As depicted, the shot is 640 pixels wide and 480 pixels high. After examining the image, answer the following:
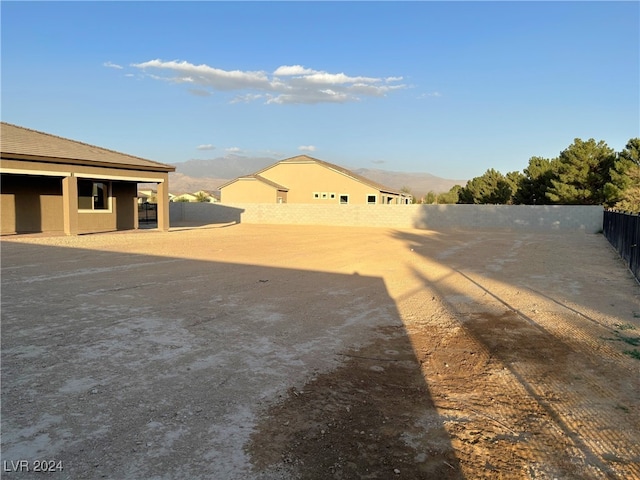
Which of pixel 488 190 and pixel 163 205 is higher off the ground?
pixel 488 190

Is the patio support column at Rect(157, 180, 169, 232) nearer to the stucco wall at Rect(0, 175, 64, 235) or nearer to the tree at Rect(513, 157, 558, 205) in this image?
the stucco wall at Rect(0, 175, 64, 235)

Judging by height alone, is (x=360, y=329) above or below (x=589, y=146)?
below

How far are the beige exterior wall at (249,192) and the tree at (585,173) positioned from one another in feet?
86.6

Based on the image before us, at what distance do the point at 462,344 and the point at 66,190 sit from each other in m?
19.4

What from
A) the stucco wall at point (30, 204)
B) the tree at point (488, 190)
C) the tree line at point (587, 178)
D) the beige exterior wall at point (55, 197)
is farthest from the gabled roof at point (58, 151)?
the tree at point (488, 190)

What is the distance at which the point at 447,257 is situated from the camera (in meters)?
16.1

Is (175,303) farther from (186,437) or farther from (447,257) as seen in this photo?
(447,257)

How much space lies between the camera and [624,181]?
3200cm

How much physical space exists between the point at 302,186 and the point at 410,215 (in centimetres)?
1540

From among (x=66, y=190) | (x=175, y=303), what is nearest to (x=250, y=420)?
(x=175, y=303)

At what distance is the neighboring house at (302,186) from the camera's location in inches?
1826

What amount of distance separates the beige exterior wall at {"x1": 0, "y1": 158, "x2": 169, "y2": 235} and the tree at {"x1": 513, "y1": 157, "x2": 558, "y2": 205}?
34.3 m

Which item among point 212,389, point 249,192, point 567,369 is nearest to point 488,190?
point 249,192

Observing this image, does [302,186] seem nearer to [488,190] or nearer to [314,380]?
[488,190]
